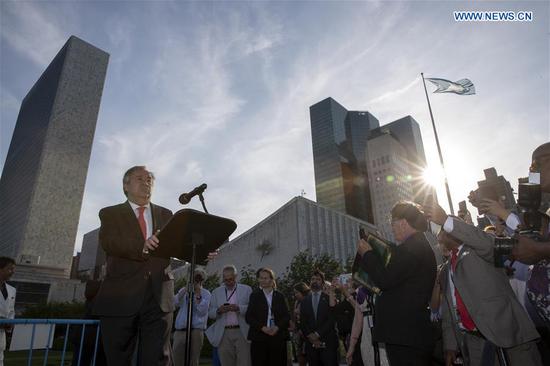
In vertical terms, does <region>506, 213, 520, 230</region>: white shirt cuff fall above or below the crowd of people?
above

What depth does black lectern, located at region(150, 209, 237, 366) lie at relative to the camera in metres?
2.72

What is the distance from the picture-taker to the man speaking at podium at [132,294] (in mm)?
2609

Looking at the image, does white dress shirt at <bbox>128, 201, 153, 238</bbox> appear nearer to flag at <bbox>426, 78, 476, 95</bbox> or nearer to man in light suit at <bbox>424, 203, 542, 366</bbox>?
man in light suit at <bbox>424, 203, 542, 366</bbox>

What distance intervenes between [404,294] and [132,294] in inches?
→ 95.8

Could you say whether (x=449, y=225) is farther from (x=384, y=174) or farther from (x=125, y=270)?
A: (x=384, y=174)

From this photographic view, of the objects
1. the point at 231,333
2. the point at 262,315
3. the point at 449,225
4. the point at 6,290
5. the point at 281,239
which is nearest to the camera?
the point at 449,225

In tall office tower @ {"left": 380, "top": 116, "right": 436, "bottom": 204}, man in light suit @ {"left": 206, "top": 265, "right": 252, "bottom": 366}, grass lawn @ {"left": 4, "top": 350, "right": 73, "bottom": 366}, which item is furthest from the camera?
tall office tower @ {"left": 380, "top": 116, "right": 436, "bottom": 204}

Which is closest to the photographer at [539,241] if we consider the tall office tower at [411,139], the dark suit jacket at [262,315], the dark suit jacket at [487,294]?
the dark suit jacket at [487,294]

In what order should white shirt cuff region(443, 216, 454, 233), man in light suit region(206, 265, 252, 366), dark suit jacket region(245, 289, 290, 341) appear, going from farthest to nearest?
man in light suit region(206, 265, 252, 366) < dark suit jacket region(245, 289, 290, 341) < white shirt cuff region(443, 216, 454, 233)

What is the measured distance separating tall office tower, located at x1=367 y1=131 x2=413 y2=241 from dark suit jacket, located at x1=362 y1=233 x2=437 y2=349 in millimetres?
127207

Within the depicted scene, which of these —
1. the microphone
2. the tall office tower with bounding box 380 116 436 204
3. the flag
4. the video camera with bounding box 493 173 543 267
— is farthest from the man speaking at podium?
the tall office tower with bounding box 380 116 436 204

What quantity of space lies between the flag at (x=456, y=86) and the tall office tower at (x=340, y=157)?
11771 cm

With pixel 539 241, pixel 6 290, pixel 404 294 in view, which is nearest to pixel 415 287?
pixel 404 294

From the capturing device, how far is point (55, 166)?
100062 millimetres
